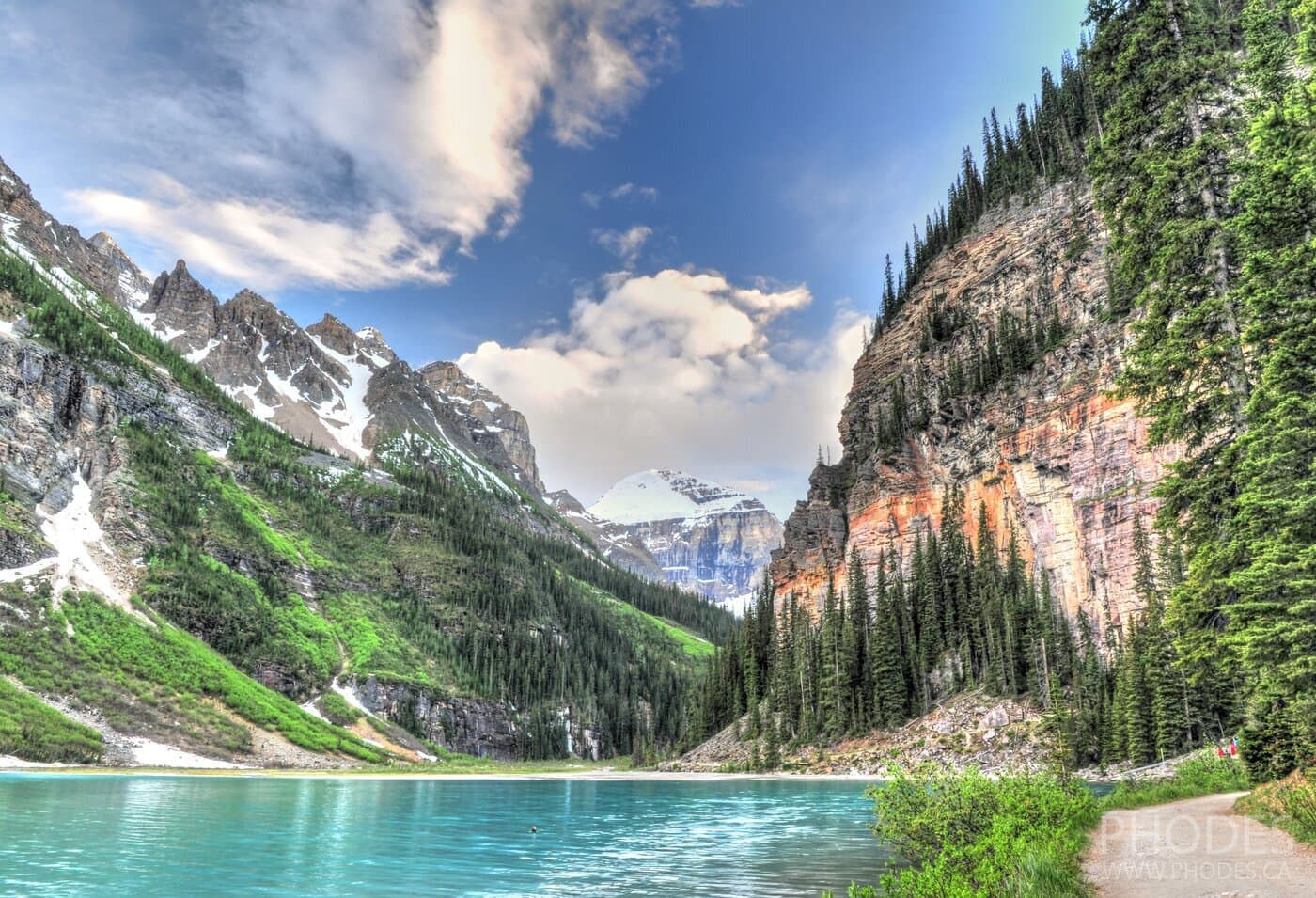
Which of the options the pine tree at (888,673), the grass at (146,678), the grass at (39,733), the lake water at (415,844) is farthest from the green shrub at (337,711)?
the pine tree at (888,673)

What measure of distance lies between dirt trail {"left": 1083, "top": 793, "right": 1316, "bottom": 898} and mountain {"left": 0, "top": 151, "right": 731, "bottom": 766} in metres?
85.6

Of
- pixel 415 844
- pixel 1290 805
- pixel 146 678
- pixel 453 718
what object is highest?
pixel 146 678

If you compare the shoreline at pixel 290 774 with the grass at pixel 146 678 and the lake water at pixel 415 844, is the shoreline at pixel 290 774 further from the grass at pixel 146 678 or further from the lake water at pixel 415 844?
the lake water at pixel 415 844

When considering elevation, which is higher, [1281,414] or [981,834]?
[1281,414]

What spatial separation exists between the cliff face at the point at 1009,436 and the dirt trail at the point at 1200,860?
4071 centimetres

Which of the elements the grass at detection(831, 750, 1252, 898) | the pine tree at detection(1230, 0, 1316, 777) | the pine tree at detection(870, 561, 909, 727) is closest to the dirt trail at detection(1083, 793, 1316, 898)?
the grass at detection(831, 750, 1252, 898)

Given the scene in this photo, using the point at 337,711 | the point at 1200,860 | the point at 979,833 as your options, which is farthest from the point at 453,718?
the point at 1200,860

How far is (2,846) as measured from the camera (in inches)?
975

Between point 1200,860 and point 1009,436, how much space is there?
77876 millimetres

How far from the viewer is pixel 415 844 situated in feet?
94.4

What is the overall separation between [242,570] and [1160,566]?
128379mm

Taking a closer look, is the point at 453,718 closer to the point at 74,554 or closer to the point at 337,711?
the point at 337,711

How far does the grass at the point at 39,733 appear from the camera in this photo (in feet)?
223

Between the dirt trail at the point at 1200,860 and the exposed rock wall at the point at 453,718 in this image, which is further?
the exposed rock wall at the point at 453,718
